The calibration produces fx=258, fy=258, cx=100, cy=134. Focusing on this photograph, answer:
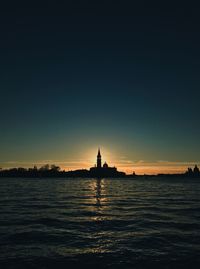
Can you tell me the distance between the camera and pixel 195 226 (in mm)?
23375

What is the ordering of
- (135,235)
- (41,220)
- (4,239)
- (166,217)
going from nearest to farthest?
(4,239)
(135,235)
(41,220)
(166,217)

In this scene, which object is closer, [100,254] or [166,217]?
[100,254]

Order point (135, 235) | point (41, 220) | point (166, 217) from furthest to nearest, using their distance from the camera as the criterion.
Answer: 1. point (166, 217)
2. point (41, 220)
3. point (135, 235)

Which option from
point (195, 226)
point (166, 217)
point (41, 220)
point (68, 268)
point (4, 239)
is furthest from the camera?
point (166, 217)

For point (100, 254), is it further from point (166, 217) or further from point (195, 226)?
point (166, 217)

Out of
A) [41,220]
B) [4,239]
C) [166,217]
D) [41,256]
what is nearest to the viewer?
[41,256]

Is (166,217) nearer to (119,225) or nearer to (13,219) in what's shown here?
(119,225)

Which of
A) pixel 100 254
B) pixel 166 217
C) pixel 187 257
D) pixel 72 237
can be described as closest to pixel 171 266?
pixel 187 257

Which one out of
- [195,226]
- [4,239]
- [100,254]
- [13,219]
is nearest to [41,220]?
[13,219]

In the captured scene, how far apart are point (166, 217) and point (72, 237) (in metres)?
13.4

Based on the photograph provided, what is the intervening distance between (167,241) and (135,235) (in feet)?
8.66

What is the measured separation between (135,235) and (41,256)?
26.4 feet

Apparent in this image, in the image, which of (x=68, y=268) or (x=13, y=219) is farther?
(x=13, y=219)

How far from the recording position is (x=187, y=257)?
14555 millimetres
